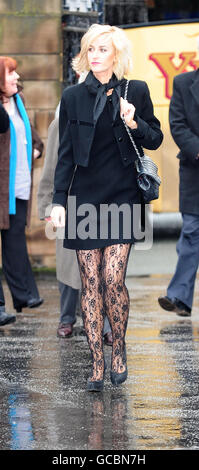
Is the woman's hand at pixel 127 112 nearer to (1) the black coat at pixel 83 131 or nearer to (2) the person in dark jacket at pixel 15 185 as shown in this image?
(1) the black coat at pixel 83 131

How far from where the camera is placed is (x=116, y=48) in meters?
6.24

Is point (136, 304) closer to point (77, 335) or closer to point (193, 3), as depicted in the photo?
point (77, 335)

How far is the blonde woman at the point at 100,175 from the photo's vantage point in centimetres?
623

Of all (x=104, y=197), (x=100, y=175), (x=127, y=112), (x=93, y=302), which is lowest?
A: (x=93, y=302)

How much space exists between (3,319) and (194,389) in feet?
7.62

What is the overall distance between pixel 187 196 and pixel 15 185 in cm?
121

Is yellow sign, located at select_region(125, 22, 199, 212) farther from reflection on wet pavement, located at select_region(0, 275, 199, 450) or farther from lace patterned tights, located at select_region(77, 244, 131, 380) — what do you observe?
lace patterned tights, located at select_region(77, 244, 131, 380)

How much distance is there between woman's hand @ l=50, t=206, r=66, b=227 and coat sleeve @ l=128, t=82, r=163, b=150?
527 mm

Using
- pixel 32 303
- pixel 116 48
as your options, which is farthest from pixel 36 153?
pixel 116 48

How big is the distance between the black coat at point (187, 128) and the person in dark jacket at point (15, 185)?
108 cm

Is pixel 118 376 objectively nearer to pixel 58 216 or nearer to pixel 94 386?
pixel 94 386

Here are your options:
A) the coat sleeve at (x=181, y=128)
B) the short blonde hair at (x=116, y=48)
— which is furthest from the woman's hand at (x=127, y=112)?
the coat sleeve at (x=181, y=128)

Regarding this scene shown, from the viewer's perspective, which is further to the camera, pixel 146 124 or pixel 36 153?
pixel 36 153

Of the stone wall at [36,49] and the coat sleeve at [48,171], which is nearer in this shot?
the coat sleeve at [48,171]
